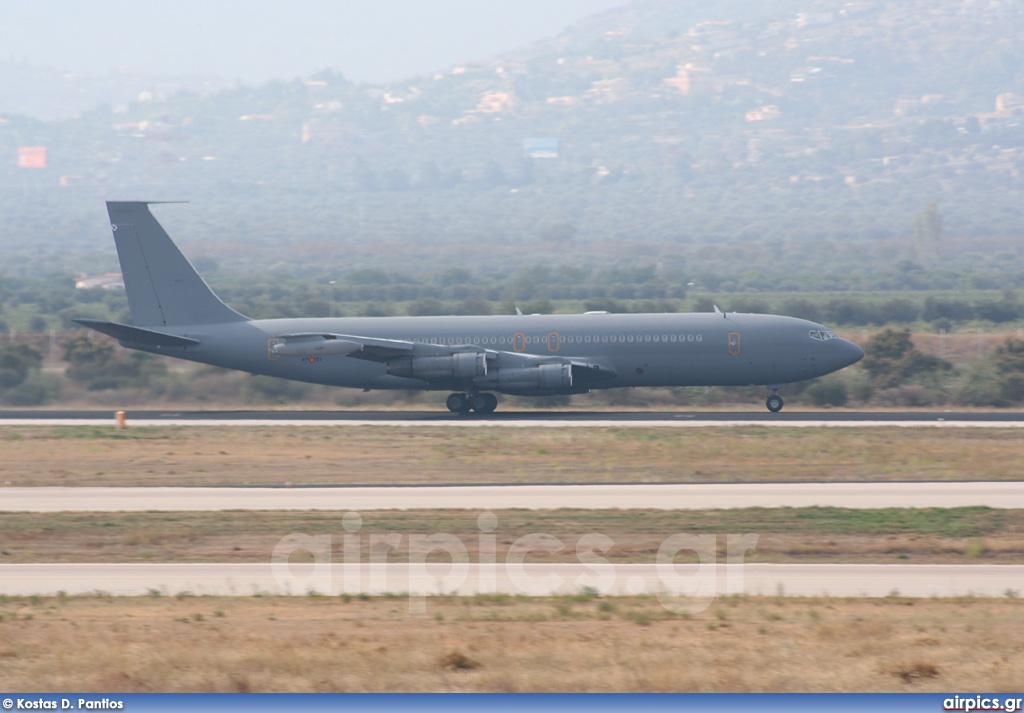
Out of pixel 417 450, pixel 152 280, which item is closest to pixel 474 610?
pixel 417 450

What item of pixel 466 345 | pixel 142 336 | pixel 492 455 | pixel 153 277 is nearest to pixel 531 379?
pixel 466 345

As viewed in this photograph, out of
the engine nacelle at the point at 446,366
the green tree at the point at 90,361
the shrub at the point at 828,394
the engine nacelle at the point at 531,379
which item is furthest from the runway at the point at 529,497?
the green tree at the point at 90,361

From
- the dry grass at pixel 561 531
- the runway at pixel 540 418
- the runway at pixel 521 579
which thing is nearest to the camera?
the runway at pixel 521 579

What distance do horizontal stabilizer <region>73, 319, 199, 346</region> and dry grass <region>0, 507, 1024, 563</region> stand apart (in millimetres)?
18493

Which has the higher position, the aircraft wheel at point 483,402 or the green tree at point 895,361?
the green tree at point 895,361

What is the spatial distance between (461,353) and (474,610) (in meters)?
26.6

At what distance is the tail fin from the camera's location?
140ft

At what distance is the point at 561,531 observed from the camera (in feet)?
65.2

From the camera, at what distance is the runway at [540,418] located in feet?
123

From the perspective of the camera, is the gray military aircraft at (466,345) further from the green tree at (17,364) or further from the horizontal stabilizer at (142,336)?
the green tree at (17,364)

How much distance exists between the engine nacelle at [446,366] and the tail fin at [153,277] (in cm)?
808

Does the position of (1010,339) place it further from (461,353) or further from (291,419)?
(291,419)

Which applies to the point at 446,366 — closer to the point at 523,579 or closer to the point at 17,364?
the point at 17,364

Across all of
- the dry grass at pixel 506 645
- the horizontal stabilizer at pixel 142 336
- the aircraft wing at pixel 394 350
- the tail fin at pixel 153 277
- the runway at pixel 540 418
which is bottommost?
the runway at pixel 540 418
